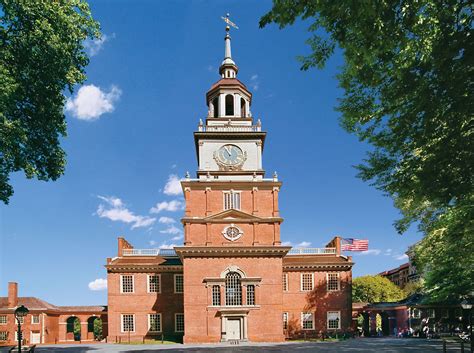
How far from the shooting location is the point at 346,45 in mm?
10625

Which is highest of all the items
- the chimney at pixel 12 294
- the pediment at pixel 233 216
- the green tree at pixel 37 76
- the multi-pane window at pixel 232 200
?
the green tree at pixel 37 76

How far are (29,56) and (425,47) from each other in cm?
1603

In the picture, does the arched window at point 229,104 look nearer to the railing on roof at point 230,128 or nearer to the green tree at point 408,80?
the railing on roof at point 230,128

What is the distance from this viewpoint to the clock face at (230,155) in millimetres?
42375

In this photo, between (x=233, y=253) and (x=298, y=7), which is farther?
(x=233, y=253)

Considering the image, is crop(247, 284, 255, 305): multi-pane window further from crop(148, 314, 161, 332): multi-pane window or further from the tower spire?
the tower spire

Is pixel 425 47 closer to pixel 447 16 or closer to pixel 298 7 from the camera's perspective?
pixel 447 16

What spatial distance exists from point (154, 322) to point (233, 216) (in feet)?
46.3

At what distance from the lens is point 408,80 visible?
13.2 m

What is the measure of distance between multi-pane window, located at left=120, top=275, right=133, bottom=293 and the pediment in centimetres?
1155

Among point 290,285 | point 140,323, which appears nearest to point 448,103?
point 290,285

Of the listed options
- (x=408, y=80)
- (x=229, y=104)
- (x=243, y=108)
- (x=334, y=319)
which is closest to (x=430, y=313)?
(x=334, y=319)

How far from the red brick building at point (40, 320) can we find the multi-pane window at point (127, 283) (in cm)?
879

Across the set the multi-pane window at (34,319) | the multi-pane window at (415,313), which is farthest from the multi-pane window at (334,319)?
the multi-pane window at (34,319)
